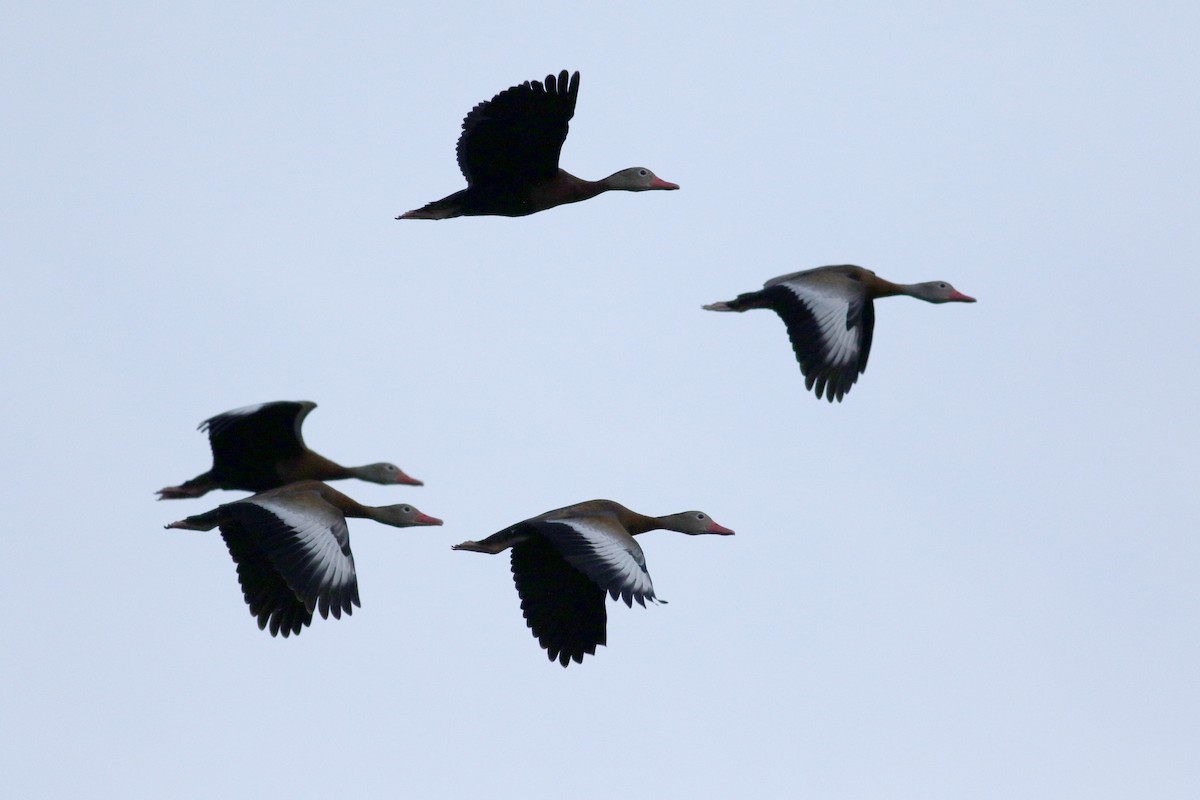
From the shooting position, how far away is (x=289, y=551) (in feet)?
46.3

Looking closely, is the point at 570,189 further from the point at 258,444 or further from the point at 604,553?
the point at 604,553

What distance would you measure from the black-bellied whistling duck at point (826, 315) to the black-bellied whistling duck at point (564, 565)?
6.41 feet

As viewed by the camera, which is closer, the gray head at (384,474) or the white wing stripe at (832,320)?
the white wing stripe at (832,320)

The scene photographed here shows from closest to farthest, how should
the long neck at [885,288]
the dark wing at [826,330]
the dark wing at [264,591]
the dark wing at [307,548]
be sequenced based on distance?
the dark wing at [307,548]
the dark wing at [264,591]
the dark wing at [826,330]
the long neck at [885,288]

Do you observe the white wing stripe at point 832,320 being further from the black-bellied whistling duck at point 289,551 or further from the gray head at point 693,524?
the black-bellied whistling duck at point 289,551

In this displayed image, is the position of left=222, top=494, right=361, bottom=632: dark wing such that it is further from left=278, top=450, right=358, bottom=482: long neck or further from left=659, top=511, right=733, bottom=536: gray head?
left=659, top=511, right=733, bottom=536: gray head

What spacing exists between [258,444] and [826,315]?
4586 mm

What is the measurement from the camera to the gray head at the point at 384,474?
53.5ft

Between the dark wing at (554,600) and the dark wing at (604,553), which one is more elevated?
the dark wing at (604,553)

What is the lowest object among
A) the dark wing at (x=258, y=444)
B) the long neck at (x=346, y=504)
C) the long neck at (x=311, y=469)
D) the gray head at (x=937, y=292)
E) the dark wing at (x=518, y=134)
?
the long neck at (x=346, y=504)

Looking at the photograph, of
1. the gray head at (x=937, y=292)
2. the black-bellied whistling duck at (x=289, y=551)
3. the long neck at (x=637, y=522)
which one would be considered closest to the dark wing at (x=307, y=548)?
the black-bellied whistling duck at (x=289, y=551)

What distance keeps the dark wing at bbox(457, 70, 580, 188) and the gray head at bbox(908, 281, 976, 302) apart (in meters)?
3.35

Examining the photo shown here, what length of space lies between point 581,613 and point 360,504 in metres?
2.02

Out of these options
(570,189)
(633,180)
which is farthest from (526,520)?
(633,180)
